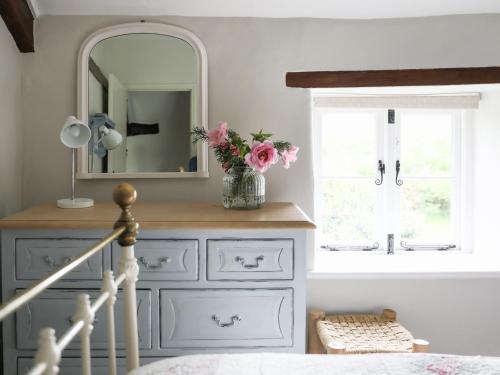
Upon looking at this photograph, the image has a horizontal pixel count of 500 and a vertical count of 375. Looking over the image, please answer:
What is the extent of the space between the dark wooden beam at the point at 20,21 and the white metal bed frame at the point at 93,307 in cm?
124

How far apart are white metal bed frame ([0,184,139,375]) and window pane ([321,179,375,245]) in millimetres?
1553

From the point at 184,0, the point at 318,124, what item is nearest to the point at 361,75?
the point at 318,124

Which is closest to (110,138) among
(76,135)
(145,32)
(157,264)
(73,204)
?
(76,135)

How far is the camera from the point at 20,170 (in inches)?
86.3

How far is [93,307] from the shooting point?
0.95 m

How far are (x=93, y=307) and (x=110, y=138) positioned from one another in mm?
1370

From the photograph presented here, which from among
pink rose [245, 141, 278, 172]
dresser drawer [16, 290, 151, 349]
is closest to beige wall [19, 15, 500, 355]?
pink rose [245, 141, 278, 172]

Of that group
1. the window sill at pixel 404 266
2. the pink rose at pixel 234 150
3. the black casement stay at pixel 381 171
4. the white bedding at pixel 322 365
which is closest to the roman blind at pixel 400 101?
the black casement stay at pixel 381 171

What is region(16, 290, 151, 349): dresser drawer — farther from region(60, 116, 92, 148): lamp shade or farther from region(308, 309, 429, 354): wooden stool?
region(308, 309, 429, 354): wooden stool

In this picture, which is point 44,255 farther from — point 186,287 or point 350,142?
point 350,142

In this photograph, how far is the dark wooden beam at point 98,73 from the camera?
7.22 feet

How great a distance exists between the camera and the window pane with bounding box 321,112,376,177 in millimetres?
2572

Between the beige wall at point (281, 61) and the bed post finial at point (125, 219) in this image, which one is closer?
the bed post finial at point (125, 219)

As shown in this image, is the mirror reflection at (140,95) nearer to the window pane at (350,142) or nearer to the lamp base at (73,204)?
the lamp base at (73,204)
